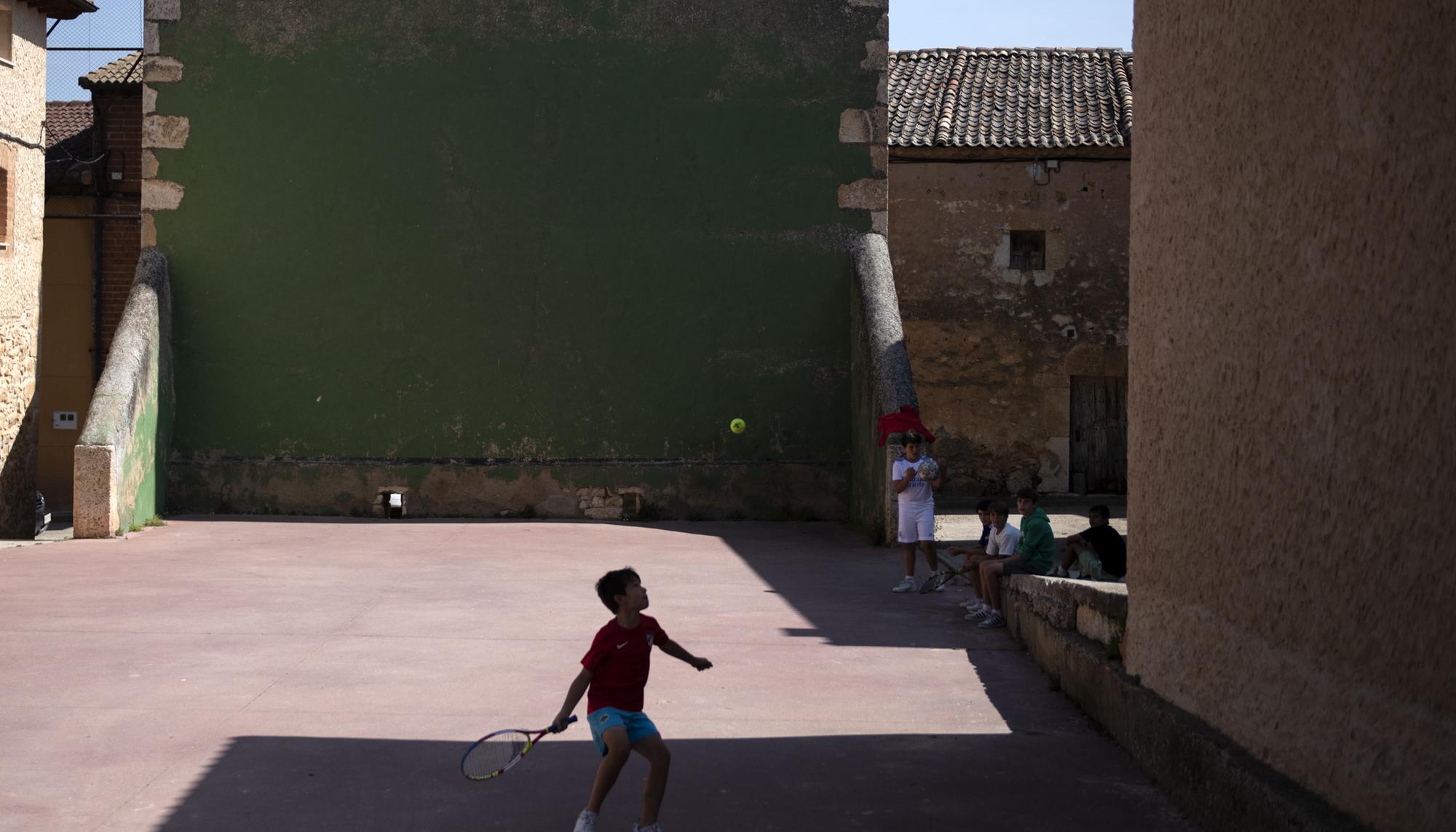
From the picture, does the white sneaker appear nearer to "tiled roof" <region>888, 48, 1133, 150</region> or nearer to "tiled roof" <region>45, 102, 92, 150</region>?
"tiled roof" <region>888, 48, 1133, 150</region>

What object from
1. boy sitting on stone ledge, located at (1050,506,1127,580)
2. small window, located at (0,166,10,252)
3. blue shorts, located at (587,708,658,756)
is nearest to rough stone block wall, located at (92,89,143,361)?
small window, located at (0,166,10,252)

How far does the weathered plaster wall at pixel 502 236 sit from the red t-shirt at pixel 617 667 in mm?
10280

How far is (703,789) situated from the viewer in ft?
18.1

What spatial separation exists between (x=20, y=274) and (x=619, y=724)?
15.3 meters

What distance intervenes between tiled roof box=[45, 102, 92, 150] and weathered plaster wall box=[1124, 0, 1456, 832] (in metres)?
20.7

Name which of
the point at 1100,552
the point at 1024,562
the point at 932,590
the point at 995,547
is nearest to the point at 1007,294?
the point at 932,590

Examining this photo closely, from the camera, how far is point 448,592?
10.1 m

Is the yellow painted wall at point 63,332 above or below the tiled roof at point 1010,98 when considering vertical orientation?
below

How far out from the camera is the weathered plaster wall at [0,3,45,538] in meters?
17.3

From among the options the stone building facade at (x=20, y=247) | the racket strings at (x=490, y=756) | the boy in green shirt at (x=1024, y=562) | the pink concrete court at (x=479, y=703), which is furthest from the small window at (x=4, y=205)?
the racket strings at (x=490, y=756)

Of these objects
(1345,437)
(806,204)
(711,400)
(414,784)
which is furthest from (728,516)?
(1345,437)

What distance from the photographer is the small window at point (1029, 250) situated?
2159 cm

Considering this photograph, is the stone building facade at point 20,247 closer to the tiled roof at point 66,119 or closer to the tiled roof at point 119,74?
the tiled roof at point 119,74

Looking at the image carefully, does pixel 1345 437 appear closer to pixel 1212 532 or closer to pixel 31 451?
pixel 1212 532
